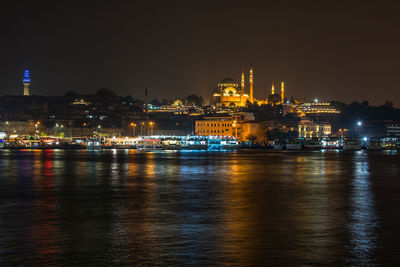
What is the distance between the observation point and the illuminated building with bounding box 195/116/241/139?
16294cm

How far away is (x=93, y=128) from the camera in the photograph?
194 meters

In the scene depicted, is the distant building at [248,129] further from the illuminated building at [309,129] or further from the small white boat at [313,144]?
the small white boat at [313,144]

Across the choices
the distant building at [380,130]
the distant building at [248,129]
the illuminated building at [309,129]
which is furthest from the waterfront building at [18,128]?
the distant building at [380,130]

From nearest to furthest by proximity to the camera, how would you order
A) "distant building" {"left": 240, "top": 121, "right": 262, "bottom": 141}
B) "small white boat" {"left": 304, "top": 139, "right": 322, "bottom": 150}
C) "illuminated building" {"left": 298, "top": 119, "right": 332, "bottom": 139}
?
"small white boat" {"left": 304, "top": 139, "right": 322, "bottom": 150}
"distant building" {"left": 240, "top": 121, "right": 262, "bottom": 141}
"illuminated building" {"left": 298, "top": 119, "right": 332, "bottom": 139}

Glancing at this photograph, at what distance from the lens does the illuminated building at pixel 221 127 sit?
162938 millimetres

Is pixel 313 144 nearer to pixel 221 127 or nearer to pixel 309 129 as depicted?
pixel 221 127

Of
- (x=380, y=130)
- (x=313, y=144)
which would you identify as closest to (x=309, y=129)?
(x=380, y=130)

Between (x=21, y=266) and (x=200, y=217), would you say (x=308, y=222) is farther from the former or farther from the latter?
(x=21, y=266)

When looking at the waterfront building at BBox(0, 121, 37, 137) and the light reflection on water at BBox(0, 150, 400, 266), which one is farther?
the waterfront building at BBox(0, 121, 37, 137)

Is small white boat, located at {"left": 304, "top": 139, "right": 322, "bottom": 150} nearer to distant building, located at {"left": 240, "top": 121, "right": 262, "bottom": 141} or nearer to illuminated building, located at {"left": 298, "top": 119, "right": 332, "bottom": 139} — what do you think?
distant building, located at {"left": 240, "top": 121, "right": 262, "bottom": 141}

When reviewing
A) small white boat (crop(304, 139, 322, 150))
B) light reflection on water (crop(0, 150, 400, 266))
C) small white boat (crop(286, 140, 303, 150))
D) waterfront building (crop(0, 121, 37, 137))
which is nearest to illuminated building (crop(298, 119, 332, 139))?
small white boat (crop(304, 139, 322, 150))

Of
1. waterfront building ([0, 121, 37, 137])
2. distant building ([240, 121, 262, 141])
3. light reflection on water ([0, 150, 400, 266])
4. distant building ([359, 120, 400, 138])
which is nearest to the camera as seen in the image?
light reflection on water ([0, 150, 400, 266])

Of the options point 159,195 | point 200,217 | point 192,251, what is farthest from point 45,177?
point 192,251

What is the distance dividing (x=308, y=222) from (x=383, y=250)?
413 centimetres
